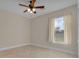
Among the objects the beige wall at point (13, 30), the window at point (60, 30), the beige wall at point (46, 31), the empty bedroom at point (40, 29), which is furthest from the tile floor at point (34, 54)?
the beige wall at point (13, 30)

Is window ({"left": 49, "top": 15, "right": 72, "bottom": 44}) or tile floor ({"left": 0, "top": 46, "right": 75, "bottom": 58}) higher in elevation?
window ({"left": 49, "top": 15, "right": 72, "bottom": 44})

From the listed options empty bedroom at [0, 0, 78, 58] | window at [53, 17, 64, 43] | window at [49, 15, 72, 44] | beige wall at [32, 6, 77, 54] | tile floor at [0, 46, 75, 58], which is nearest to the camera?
tile floor at [0, 46, 75, 58]

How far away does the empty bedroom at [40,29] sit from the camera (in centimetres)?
338

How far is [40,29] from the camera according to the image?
5016 mm

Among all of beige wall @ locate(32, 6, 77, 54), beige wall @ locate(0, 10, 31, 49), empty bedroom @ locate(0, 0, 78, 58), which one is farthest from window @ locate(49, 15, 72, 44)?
beige wall @ locate(0, 10, 31, 49)

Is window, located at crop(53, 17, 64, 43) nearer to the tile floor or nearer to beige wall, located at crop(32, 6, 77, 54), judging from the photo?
beige wall, located at crop(32, 6, 77, 54)

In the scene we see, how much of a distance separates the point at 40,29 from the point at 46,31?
458 mm

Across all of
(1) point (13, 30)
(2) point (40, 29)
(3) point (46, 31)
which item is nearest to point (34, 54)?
(3) point (46, 31)

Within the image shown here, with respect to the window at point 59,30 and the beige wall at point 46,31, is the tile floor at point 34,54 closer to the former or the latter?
the beige wall at point 46,31

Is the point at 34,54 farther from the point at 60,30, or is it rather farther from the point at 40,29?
the point at 40,29

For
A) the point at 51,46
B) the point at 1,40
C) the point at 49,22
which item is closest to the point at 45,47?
the point at 51,46

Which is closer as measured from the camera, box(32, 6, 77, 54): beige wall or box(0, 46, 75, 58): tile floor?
box(0, 46, 75, 58): tile floor

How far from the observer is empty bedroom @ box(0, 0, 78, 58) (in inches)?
133

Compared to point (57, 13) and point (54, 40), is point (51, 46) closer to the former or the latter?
point (54, 40)
